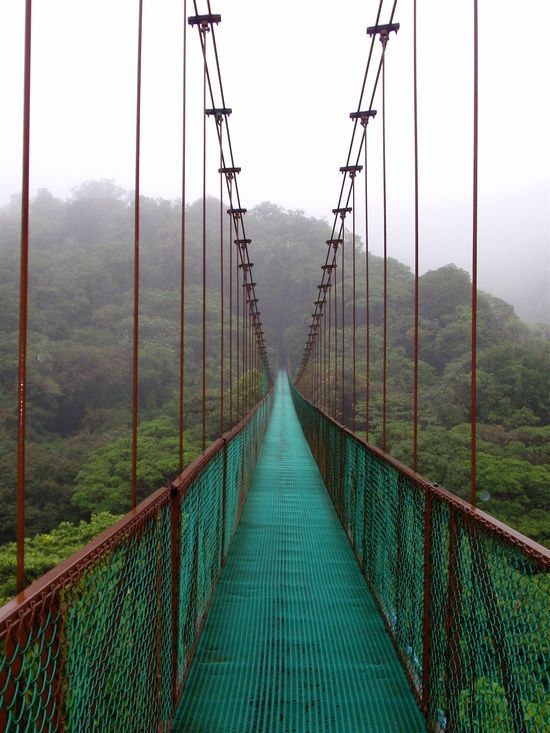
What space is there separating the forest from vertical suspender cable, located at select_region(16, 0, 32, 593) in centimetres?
884

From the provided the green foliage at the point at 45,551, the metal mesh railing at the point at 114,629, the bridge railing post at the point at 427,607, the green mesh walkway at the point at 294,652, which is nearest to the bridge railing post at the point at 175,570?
the metal mesh railing at the point at 114,629

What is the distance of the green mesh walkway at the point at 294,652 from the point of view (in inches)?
64.2

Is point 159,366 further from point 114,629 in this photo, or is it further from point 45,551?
point 114,629

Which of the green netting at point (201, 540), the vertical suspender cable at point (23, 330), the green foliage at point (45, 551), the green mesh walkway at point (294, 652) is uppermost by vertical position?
the vertical suspender cable at point (23, 330)

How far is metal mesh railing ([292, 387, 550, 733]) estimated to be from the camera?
1037mm

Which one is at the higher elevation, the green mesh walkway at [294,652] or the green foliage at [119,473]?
the green mesh walkway at [294,652]

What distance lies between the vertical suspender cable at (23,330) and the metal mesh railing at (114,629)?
153 millimetres

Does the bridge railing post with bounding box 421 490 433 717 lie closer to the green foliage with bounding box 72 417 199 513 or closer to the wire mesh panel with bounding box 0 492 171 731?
the wire mesh panel with bounding box 0 492 171 731

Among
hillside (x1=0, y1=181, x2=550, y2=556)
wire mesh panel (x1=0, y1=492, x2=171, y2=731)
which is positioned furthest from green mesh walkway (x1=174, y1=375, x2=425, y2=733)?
hillside (x1=0, y1=181, x2=550, y2=556)

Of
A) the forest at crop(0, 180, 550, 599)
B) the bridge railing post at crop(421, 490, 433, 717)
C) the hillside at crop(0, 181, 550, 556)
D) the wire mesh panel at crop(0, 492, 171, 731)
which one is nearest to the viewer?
the wire mesh panel at crop(0, 492, 171, 731)

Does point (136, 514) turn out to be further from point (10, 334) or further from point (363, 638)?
point (10, 334)

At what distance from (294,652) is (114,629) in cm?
107

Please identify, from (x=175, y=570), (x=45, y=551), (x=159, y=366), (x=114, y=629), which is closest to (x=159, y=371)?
(x=159, y=366)

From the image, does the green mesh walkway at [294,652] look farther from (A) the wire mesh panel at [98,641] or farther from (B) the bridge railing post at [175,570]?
(A) the wire mesh panel at [98,641]
